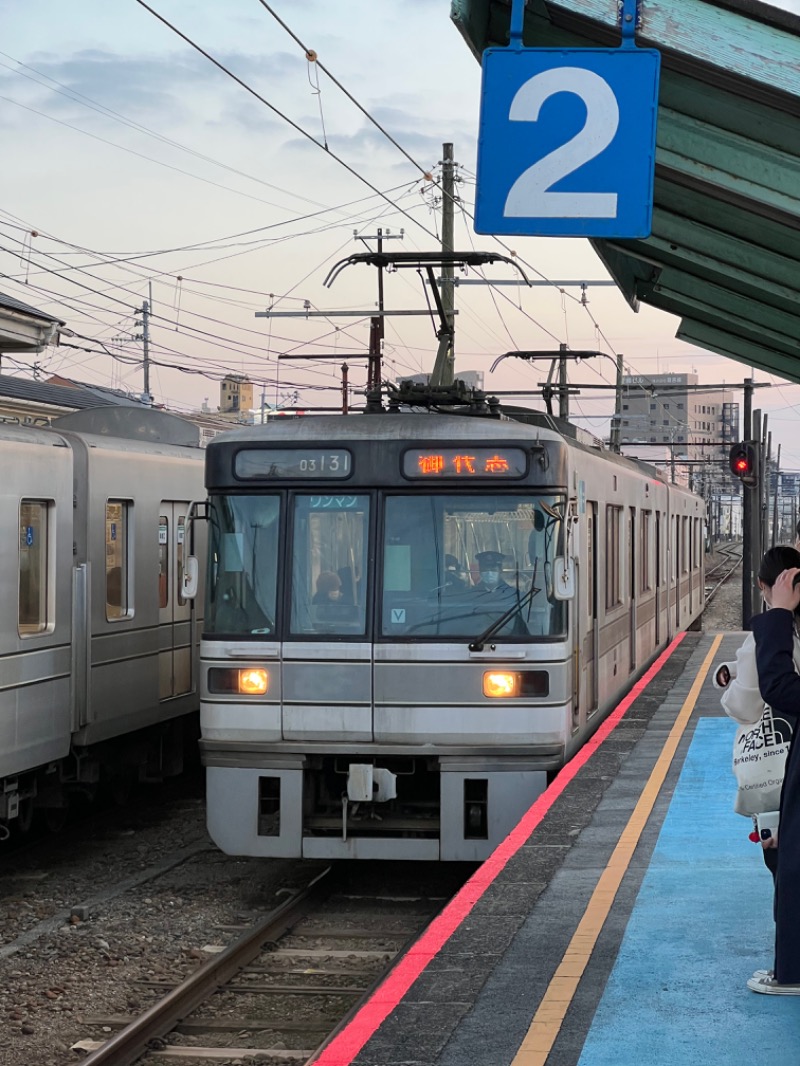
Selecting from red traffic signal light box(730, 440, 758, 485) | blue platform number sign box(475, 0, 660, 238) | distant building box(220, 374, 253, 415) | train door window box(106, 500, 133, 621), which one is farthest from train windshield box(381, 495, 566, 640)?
distant building box(220, 374, 253, 415)

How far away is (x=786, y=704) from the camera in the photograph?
15.9ft

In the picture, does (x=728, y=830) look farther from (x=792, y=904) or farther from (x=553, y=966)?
(x=792, y=904)

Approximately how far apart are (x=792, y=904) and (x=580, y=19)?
3396 millimetres

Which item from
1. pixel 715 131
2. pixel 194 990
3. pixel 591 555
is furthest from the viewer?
pixel 591 555

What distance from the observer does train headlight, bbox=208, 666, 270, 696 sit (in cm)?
A: 937

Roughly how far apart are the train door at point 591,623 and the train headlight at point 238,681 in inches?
106

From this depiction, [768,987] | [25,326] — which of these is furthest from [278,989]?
[25,326]

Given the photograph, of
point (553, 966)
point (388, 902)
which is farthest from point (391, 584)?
point (553, 966)

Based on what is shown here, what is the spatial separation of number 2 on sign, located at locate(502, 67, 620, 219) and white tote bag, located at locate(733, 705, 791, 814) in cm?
211

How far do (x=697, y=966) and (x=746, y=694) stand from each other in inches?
53.3

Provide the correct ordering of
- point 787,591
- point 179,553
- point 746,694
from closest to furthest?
point 787,591, point 746,694, point 179,553

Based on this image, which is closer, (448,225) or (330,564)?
(330,564)

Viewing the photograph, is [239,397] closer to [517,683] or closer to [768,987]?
[517,683]

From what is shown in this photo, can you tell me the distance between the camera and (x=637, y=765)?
10859mm
